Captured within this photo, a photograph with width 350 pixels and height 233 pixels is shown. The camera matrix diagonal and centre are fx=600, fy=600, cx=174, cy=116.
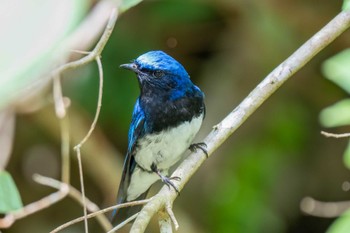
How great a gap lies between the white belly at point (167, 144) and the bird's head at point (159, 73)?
9.1 inches

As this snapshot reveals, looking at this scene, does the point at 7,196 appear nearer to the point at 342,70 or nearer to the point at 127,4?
the point at 127,4

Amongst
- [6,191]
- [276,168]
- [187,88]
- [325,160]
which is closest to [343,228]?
[6,191]

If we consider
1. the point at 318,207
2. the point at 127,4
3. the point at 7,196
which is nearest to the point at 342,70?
the point at 127,4

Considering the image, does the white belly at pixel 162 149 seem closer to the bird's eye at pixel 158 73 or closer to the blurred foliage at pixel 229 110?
the bird's eye at pixel 158 73

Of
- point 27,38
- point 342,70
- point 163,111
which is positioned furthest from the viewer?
point 163,111

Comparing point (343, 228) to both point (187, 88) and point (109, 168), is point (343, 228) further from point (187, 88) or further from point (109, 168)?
point (109, 168)

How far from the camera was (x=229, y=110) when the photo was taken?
452 centimetres

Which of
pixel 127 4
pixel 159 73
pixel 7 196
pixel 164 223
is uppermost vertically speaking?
pixel 127 4

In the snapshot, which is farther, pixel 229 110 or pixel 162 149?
pixel 229 110

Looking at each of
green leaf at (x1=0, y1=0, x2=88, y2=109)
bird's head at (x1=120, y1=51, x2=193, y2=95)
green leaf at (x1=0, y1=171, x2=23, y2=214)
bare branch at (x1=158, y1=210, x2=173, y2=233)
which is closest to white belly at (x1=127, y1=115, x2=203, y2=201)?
bird's head at (x1=120, y1=51, x2=193, y2=95)

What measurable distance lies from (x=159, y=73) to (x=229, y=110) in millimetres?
1272

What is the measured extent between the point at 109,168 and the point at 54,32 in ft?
12.7

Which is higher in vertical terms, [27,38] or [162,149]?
[27,38]

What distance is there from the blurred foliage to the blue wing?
24.9 inches
